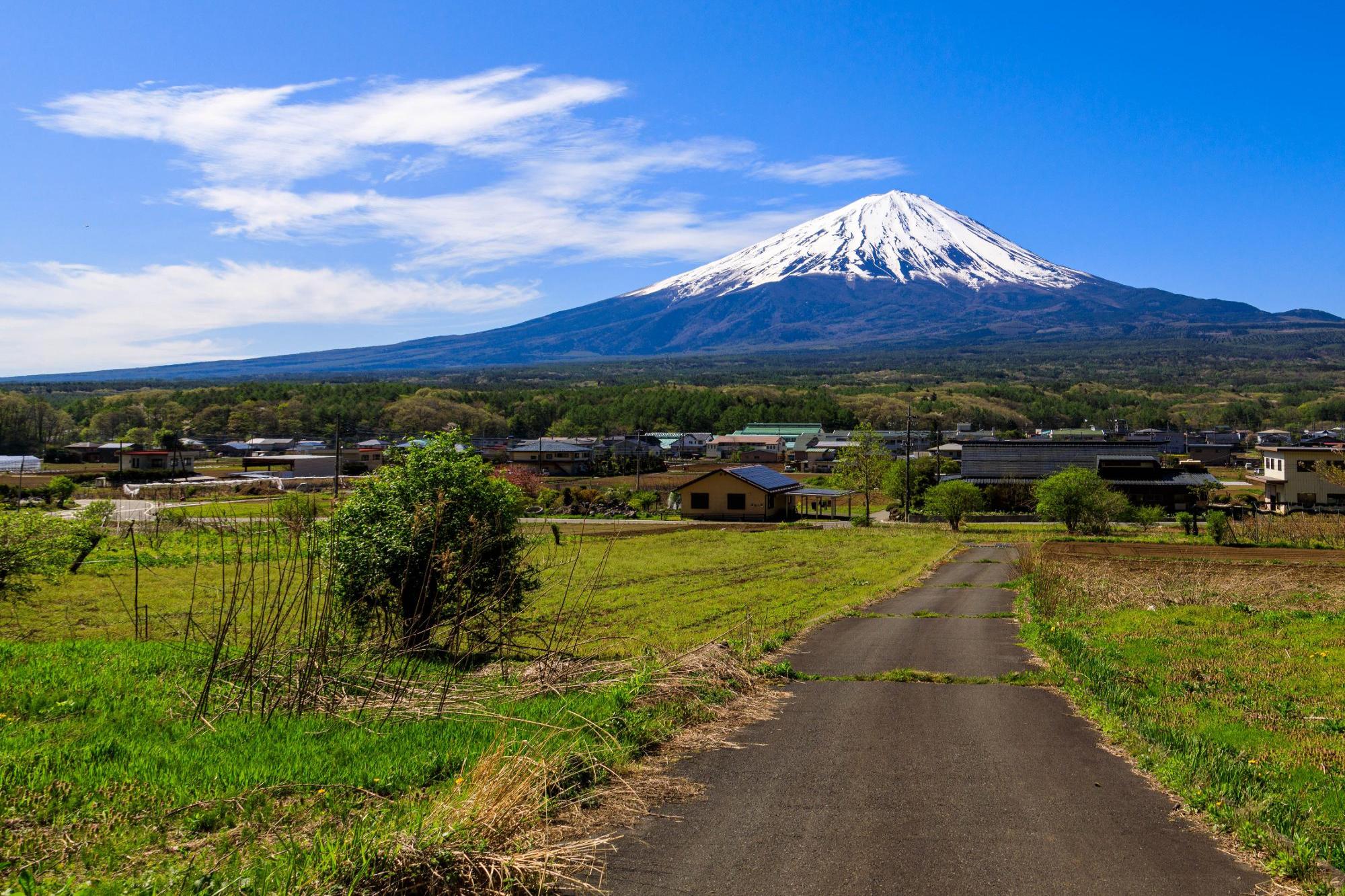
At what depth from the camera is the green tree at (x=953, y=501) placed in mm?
47031

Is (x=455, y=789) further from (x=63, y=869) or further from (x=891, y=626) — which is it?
(x=891, y=626)

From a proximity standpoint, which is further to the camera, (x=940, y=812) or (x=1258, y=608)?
(x=1258, y=608)

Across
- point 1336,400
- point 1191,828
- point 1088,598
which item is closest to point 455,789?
point 1191,828

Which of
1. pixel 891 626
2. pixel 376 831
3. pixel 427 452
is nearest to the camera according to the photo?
pixel 376 831

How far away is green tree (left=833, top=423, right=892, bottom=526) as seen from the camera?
63.0 meters

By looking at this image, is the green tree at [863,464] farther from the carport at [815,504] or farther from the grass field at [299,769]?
the grass field at [299,769]

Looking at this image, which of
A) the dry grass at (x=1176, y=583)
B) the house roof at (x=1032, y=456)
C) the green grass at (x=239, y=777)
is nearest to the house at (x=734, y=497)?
the house roof at (x=1032, y=456)

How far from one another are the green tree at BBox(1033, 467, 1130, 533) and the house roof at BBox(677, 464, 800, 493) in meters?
14.6

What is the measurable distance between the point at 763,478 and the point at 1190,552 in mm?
25530

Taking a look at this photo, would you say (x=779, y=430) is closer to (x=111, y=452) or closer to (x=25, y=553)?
(x=111, y=452)

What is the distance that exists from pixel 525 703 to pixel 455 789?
246 cm

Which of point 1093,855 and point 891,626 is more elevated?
point 1093,855

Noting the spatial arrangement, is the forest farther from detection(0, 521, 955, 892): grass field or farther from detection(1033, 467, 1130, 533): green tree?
detection(0, 521, 955, 892): grass field

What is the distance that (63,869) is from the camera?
399 centimetres
